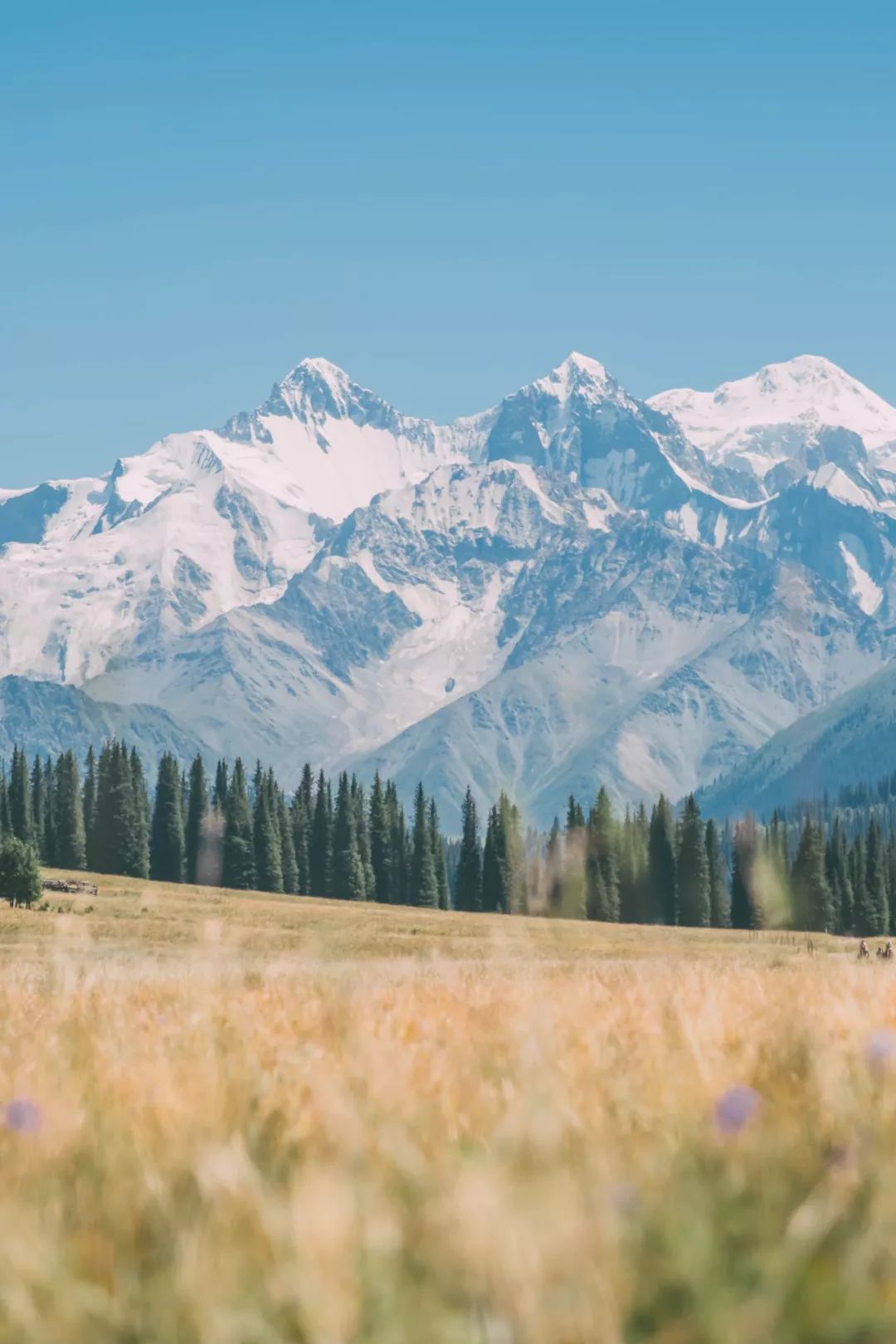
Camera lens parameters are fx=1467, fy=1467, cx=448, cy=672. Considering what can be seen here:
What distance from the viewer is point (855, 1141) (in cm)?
364

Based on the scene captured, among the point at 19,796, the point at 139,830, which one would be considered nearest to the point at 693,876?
the point at 139,830

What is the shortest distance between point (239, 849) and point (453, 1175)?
155201 mm

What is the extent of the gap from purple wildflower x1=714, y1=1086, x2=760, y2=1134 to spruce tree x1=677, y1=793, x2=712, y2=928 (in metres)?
141

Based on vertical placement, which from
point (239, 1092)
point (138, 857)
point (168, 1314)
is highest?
point (138, 857)

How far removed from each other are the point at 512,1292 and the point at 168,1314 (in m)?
0.59

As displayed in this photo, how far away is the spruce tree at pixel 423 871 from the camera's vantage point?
160 metres

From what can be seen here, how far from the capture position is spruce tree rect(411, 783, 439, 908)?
160 metres

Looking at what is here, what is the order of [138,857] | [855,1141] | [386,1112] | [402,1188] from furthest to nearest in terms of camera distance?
[138,857] < [386,1112] < [855,1141] < [402,1188]

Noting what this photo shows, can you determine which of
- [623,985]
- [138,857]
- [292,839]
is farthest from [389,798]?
[623,985]

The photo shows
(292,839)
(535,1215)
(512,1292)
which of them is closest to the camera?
(512,1292)

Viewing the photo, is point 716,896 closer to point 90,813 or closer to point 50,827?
point 90,813

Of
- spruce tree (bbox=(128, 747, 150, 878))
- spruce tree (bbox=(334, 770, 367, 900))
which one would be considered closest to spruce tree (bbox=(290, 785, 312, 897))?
spruce tree (bbox=(334, 770, 367, 900))

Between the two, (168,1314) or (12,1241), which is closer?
(168,1314)

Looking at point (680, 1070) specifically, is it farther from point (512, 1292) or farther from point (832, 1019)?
point (512, 1292)
